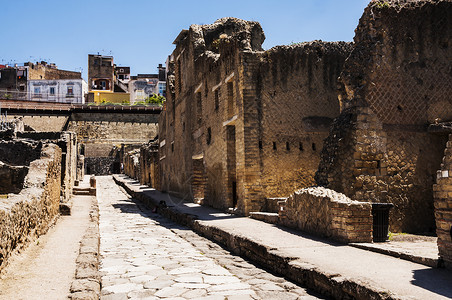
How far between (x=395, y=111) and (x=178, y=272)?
19.4ft

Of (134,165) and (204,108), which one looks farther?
(134,165)

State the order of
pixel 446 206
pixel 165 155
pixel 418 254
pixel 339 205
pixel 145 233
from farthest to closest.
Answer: pixel 165 155 < pixel 145 233 < pixel 339 205 < pixel 418 254 < pixel 446 206

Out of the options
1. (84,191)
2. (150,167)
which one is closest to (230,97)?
(84,191)

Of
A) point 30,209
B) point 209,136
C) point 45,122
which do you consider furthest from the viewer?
point 45,122

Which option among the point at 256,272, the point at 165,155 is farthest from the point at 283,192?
the point at 165,155

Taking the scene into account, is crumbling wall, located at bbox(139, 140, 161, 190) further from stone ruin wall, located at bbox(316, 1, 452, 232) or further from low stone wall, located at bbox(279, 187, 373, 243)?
stone ruin wall, located at bbox(316, 1, 452, 232)

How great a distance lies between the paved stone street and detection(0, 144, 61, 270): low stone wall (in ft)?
4.24

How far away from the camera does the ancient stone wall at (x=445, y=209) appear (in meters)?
5.42

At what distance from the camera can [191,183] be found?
1847 cm

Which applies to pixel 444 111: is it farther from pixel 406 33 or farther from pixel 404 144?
pixel 406 33

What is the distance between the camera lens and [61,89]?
230ft

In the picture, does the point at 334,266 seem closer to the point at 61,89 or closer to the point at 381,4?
the point at 381,4

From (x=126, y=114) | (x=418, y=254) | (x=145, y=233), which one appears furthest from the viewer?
(x=126, y=114)

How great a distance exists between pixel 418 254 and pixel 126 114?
52.1 meters
